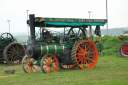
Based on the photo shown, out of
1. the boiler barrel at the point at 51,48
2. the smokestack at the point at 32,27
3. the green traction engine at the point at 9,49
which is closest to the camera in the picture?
the smokestack at the point at 32,27

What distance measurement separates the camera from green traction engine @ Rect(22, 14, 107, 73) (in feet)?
38.2

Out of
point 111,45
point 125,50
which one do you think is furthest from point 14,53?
point 111,45

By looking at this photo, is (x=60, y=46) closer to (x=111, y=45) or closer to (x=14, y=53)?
(x=14, y=53)

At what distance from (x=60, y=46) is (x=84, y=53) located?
1.29 m

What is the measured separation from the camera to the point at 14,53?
58.9 ft

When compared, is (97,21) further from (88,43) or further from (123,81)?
(123,81)

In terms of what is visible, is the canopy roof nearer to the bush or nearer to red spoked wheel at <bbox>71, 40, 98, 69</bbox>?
red spoked wheel at <bbox>71, 40, 98, 69</bbox>

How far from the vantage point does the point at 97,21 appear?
44.5 feet

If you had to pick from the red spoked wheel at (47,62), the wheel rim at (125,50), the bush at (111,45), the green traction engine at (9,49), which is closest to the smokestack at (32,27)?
the red spoked wheel at (47,62)

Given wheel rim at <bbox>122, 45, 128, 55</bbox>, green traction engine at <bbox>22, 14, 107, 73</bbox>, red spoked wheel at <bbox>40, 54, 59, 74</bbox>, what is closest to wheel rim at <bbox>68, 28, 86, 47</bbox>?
green traction engine at <bbox>22, 14, 107, 73</bbox>

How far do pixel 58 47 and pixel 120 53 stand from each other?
8.05 metres

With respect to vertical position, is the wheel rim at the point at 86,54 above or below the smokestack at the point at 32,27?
below

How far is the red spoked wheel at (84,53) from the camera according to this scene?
12.4 meters

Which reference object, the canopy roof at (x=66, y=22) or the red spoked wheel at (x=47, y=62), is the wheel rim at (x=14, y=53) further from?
the red spoked wheel at (x=47, y=62)
